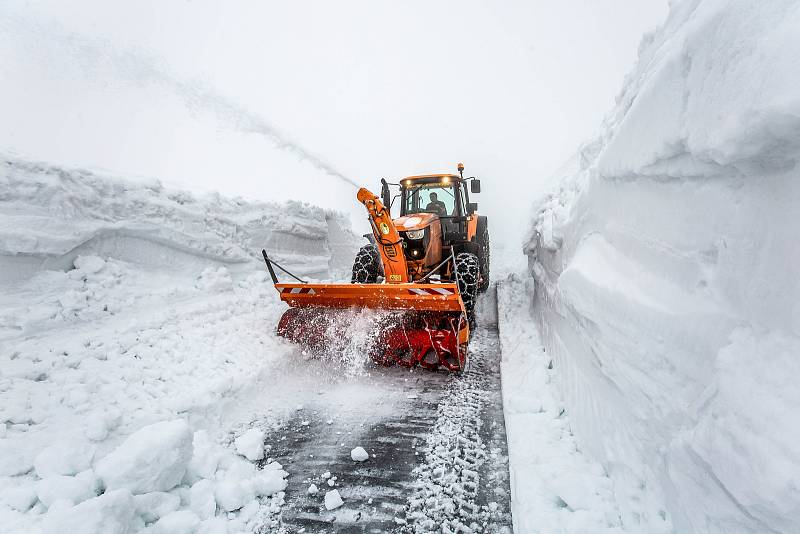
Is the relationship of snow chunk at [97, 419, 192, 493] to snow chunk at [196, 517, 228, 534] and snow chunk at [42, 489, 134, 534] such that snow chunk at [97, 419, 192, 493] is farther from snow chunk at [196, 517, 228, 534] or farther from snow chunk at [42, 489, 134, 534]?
snow chunk at [196, 517, 228, 534]

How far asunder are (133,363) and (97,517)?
208 cm

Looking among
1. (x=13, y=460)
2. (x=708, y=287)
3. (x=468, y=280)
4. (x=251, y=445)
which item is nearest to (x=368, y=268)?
(x=468, y=280)

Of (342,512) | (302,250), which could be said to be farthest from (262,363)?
(302,250)

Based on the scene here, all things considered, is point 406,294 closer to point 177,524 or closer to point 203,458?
point 203,458

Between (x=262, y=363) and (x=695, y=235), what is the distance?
13.0ft

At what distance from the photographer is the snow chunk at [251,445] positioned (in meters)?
2.95

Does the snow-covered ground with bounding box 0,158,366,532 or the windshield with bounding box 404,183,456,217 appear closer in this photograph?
the snow-covered ground with bounding box 0,158,366,532

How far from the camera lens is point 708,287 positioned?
1.56 meters

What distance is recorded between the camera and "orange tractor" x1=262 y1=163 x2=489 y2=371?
430 cm

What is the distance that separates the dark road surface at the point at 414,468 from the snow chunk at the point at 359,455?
30 mm

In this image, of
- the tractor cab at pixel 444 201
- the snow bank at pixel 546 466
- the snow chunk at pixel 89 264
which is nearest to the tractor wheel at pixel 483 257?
the tractor cab at pixel 444 201

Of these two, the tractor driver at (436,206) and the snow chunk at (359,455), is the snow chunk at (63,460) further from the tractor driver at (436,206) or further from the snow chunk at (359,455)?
the tractor driver at (436,206)

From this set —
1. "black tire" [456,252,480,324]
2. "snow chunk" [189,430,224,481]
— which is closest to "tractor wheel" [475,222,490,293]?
"black tire" [456,252,480,324]

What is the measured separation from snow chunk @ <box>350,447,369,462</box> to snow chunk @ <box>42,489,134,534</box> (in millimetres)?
1401
